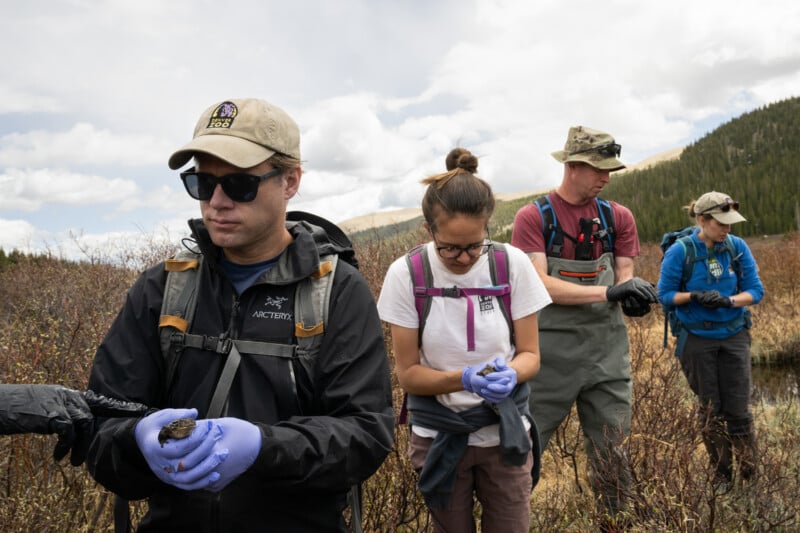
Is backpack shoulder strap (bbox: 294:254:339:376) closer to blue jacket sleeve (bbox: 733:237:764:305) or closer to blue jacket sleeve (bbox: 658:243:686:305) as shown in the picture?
blue jacket sleeve (bbox: 658:243:686:305)

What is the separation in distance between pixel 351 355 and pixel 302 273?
0.24m

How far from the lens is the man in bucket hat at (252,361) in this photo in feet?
4.45

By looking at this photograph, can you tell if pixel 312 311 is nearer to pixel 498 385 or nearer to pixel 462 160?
pixel 498 385

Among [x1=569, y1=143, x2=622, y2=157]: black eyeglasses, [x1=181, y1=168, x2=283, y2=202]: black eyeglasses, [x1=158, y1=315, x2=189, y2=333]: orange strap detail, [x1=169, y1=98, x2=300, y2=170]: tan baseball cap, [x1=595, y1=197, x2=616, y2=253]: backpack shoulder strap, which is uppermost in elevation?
[x1=569, y1=143, x2=622, y2=157]: black eyeglasses

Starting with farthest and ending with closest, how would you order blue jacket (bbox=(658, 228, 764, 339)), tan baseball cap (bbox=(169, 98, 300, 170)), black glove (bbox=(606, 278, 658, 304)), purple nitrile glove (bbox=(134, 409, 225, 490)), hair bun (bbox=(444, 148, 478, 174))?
blue jacket (bbox=(658, 228, 764, 339)) → black glove (bbox=(606, 278, 658, 304)) → hair bun (bbox=(444, 148, 478, 174)) → tan baseball cap (bbox=(169, 98, 300, 170)) → purple nitrile glove (bbox=(134, 409, 225, 490))

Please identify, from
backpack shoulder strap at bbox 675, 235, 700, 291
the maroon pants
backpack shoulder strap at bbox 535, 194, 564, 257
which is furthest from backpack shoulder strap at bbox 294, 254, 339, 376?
backpack shoulder strap at bbox 675, 235, 700, 291

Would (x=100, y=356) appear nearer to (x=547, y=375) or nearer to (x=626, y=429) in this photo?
(x=547, y=375)

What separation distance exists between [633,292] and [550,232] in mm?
526

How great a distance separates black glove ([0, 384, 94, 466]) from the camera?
1.27 meters

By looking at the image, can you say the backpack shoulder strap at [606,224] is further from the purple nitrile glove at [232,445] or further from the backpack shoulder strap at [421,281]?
the purple nitrile glove at [232,445]

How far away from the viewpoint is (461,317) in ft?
7.45

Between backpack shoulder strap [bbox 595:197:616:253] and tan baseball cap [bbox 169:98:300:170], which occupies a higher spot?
tan baseball cap [bbox 169:98:300:170]

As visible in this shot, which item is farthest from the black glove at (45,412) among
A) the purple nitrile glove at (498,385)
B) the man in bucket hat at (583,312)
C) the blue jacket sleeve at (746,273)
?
the blue jacket sleeve at (746,273)

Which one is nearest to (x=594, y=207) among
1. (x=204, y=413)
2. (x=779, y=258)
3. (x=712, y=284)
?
(x=712, y=284)
